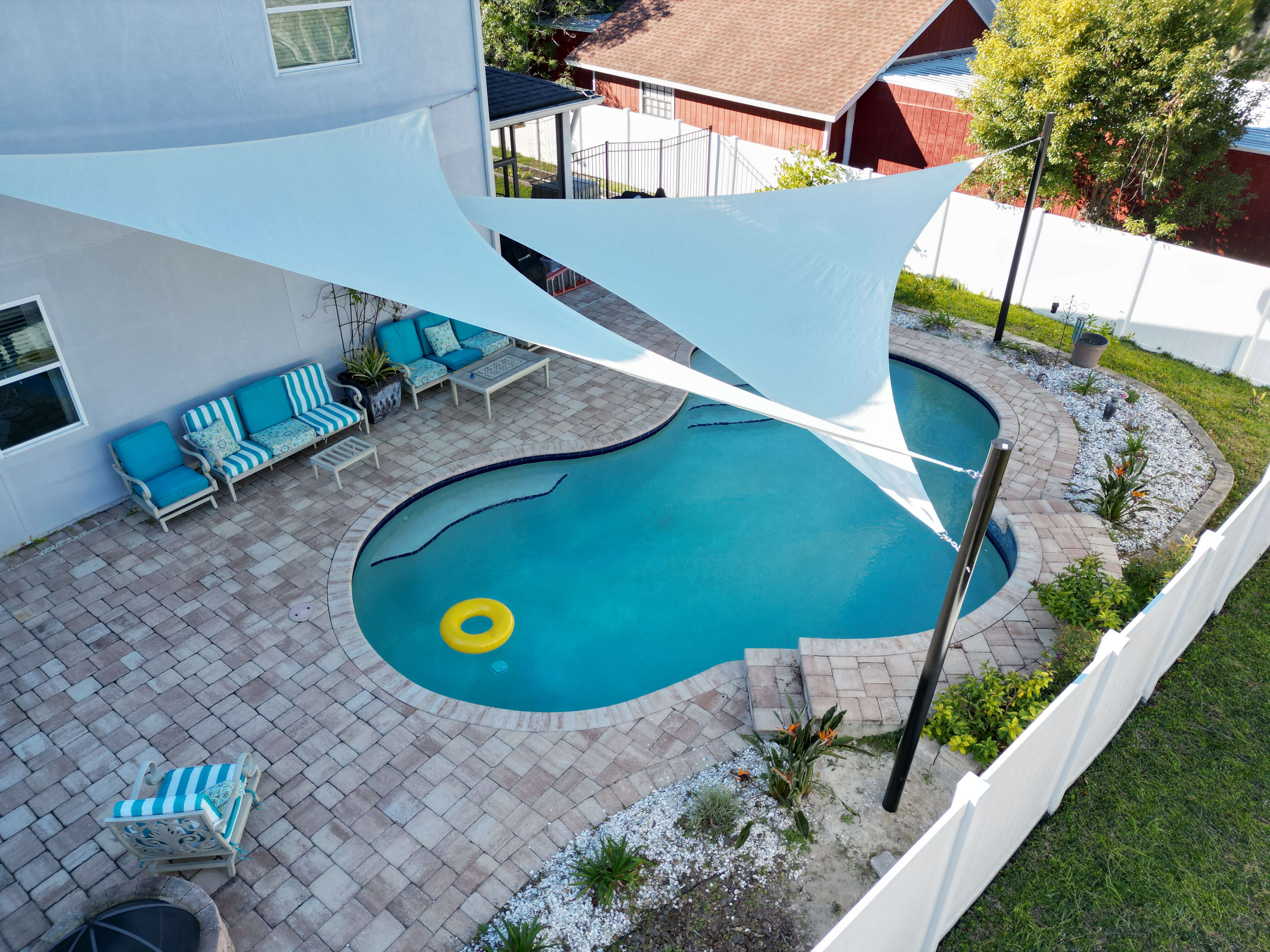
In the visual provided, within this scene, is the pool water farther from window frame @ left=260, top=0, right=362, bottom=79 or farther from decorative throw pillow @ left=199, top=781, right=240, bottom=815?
window frame @ left=260, top=0, right=362, bottom=79

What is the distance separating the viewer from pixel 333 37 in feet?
28.2

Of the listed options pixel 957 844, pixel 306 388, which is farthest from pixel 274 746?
pixel 957 844

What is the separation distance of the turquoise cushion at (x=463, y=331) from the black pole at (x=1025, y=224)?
7165 mm

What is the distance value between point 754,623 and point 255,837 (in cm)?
437

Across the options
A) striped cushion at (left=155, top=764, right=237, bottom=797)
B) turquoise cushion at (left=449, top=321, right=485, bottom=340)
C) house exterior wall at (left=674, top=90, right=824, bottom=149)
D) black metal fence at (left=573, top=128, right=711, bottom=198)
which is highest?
house exterior wall at (left=674, top=90, right=824, bottom=149)

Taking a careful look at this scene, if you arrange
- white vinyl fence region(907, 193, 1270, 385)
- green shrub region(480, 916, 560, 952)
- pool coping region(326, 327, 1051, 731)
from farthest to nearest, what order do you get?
white vinyl fence region(907, 193, 1270, 385), pool coping region(326, 327, 1051, 731), green shrub region(480, 916, 560, 952)

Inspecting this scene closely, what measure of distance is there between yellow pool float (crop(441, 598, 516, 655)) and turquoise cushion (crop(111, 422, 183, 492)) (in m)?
2.89

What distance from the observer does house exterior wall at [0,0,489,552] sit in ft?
22.3

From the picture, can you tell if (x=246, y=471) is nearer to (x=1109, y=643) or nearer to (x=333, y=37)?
(x=333, y=37)

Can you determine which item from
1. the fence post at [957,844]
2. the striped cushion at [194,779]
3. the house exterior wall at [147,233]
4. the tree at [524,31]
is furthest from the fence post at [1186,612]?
the tree at [524,31]

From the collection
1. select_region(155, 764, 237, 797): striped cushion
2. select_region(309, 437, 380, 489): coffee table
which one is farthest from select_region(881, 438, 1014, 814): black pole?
select_region(309, 437, 380, 489): coffee table

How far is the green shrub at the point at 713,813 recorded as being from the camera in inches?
216

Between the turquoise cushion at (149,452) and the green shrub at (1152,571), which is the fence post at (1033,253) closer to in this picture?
the green shrub at (1152,571)

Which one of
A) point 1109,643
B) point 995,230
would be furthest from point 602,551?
point 995,230
